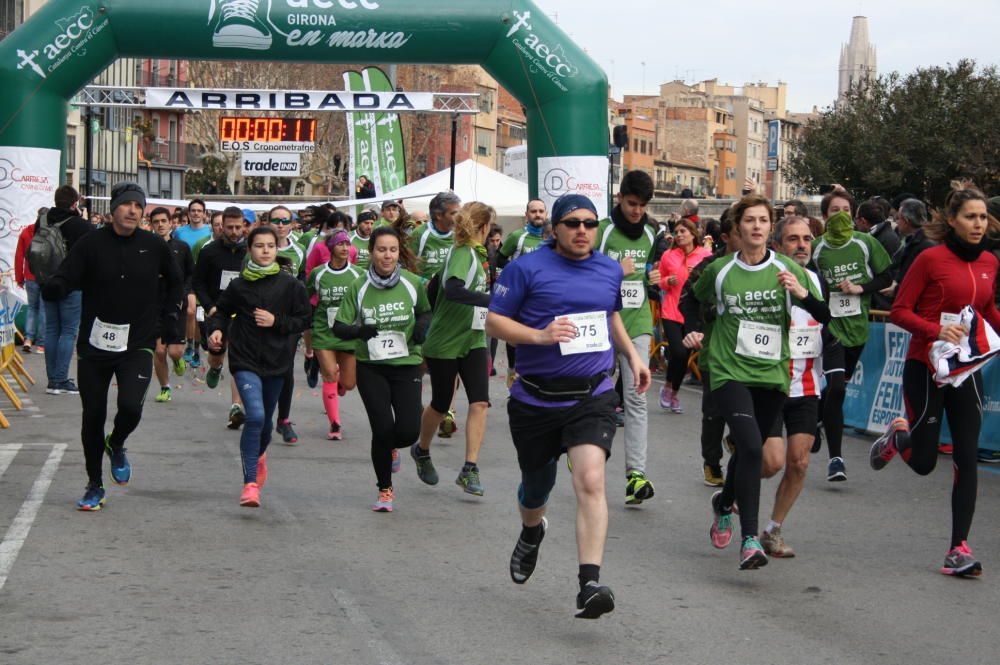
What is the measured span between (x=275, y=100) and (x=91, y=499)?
575 inches

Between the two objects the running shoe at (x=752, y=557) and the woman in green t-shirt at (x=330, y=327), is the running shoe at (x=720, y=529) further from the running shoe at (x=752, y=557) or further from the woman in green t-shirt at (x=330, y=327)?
the woman in green t-shirt at (x=330, y=327)

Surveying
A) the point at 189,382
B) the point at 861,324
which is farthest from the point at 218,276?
the point at 861,324

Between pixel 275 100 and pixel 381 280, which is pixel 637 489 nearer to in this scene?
pixel 381 280

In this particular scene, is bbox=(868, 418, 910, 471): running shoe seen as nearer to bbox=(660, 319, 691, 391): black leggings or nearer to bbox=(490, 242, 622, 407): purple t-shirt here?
bbox=(490, 242, 622, 407): purple t-shirt

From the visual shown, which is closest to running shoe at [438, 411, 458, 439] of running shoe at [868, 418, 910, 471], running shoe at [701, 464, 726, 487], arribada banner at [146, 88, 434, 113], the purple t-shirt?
running shoe at [701, 464, 726, 487]

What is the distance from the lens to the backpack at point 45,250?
14.7 meters

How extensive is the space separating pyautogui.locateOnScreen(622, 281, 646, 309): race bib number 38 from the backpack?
718 centimetres

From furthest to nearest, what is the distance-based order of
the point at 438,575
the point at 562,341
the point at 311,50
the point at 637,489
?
the point at 311,50, the point at 637,489, the point at 438,575, the point at 562,341

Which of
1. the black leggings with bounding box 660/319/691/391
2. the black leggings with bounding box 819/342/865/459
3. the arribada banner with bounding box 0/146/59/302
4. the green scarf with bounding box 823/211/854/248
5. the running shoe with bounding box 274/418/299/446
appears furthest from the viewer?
the arribada banner with bounding box 0/146/59/302

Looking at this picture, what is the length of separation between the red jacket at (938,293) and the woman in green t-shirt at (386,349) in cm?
285

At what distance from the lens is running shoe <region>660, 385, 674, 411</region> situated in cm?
1493

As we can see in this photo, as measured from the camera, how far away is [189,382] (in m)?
16.7

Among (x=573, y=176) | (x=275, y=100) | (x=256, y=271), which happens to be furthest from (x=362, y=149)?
(x=256, y=271)

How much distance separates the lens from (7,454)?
11062mm
